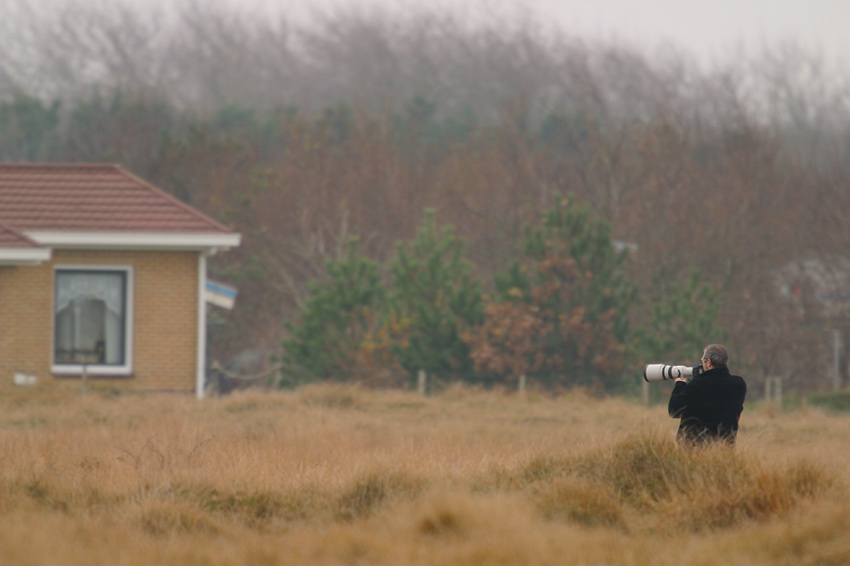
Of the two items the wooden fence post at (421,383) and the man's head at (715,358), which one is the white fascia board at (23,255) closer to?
the wooden fence post at (421,383)

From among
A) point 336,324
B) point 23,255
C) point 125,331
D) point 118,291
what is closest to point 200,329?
point 125,331

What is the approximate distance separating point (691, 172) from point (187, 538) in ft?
102

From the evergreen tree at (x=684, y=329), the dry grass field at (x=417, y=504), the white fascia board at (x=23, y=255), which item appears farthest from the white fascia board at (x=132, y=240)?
the evergreen tree at (x=684, y=329)

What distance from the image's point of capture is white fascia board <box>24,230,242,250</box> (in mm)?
18031

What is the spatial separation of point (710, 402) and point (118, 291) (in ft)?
42.9

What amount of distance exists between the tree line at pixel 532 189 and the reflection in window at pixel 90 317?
4939 mm

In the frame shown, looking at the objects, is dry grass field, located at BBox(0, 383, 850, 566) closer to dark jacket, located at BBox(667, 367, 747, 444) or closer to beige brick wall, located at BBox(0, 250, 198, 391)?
dark jacket, located at BBox(667, 367, 747, 444)

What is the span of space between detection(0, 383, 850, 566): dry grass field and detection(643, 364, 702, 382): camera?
44 cm

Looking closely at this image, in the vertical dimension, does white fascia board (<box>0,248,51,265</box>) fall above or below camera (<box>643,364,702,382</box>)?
above

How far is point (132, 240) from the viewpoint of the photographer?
18.1 m

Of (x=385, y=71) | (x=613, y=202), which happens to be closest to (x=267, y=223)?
(x=613, y=202)

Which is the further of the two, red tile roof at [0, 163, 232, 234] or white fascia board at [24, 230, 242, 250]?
red tile roof at [0, 163, 232, 234]

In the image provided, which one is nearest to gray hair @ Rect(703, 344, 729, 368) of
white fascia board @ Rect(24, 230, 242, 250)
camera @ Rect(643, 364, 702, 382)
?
camera @ Rect(643, 364, 702, 382)

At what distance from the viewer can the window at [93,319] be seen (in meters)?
18.4
